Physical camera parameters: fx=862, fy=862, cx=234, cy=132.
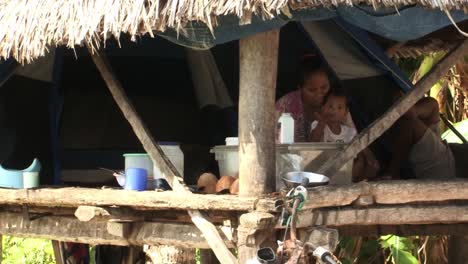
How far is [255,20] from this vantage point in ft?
15.7

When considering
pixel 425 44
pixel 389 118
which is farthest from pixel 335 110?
pixel 425 44

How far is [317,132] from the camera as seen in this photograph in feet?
19.7

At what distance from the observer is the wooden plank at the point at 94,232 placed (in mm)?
5562

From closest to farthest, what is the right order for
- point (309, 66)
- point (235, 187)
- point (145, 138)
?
point (235, 187) → point (145, 138) → point (309, 66)

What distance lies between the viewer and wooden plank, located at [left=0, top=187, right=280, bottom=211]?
A: 15.9ft

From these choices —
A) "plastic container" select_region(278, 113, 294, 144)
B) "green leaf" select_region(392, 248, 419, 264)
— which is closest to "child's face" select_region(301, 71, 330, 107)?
"plastic container" select_region(278, 113, 294, 144)

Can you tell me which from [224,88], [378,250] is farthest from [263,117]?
[378,250]

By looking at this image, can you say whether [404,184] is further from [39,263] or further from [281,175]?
[39,263]

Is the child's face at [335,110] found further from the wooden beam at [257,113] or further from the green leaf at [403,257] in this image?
the green leaf at [403,257]

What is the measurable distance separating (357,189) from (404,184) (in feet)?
1.11

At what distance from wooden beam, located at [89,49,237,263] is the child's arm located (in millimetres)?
1122

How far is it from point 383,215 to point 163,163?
1.44 m

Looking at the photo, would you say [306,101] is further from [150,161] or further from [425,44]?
[425,44]

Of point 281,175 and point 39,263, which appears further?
point 39,263
